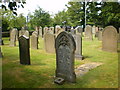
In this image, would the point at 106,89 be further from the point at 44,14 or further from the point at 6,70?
the point at 44,14

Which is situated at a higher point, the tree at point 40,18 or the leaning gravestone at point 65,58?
the tree at point 40,18

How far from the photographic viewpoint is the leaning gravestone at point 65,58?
5852mm

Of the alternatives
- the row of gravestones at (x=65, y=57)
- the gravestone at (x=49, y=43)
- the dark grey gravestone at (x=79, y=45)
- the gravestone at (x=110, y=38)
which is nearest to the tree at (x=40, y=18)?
the gravestone at (x=49, y=43)

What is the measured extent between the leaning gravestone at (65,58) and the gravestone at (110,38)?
6.10 metres

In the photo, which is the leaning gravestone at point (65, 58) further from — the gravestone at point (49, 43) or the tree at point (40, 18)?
the tree at point (40, 18)

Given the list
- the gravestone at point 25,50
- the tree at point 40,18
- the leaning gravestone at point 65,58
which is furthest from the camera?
the tree at point 40,18

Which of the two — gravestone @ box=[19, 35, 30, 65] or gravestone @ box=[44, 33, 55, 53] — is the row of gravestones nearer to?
gravestone @ box=[19, 35, 30, 65]

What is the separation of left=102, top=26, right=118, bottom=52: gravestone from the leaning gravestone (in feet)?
20.0

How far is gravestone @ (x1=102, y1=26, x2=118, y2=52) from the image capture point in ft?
36.2

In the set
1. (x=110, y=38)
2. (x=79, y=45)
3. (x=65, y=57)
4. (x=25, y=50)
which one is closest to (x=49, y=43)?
(x=79, y=45)

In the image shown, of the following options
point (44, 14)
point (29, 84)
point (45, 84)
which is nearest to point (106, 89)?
point (45, 84)

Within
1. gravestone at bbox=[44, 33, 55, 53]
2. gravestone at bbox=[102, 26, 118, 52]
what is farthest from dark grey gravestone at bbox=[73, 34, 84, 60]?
gravestone at bbox=[102, 26, 118, 52]

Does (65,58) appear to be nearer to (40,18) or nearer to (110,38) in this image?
(110,38)

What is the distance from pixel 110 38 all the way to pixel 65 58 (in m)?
6.35
